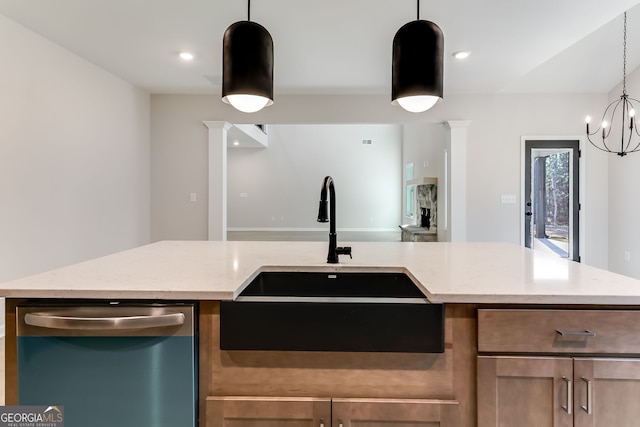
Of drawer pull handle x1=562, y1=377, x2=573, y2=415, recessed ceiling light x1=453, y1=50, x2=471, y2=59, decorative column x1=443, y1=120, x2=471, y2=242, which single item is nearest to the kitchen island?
drawer pull handle x1=562, y1=377, x2=573, y2=415

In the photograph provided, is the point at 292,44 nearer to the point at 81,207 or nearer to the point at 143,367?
the point at 81,207

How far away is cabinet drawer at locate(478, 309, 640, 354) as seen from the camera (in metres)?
1.02

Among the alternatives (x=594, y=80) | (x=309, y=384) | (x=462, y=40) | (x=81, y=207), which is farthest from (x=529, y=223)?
(x=81, y=207)

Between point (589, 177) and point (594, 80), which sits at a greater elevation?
point (594, 80)

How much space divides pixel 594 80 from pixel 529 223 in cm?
201

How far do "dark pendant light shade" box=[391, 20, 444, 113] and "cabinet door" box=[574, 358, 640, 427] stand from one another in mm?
1099

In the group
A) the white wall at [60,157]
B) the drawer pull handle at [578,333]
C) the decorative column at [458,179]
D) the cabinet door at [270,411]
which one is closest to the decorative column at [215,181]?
the white wall at [60,157]

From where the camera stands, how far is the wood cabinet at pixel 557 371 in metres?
1.01

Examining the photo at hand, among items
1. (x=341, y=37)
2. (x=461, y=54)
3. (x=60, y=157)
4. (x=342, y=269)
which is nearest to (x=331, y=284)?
(x=342, y=269)

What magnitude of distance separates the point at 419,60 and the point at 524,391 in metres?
1.24

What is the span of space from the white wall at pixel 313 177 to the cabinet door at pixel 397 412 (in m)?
10.0

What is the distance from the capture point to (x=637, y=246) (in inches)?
170

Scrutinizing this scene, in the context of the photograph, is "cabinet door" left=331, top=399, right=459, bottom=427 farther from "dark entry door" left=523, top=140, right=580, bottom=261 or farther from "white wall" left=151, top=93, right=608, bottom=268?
"dark entry door" left=523, top=140, right=580, bottom=261

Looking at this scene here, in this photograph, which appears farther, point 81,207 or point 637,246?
point 637,246
